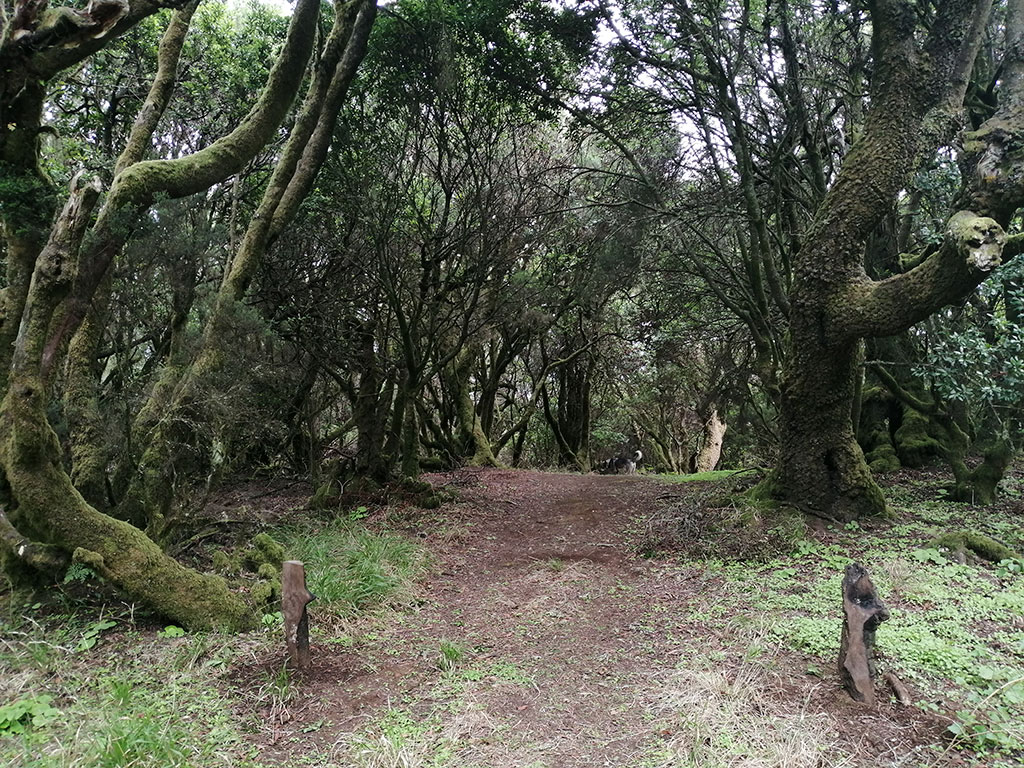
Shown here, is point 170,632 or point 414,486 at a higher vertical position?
point 414,486

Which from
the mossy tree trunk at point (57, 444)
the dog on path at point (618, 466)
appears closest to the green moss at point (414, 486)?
the mossy tree trunk at point (57, 444)

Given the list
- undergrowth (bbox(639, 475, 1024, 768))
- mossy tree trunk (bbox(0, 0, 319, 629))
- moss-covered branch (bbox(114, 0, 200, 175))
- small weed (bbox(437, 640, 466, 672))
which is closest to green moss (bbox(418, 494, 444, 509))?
undergrowth (bbox(639, 475, 1024, 768))

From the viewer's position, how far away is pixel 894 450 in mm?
9102

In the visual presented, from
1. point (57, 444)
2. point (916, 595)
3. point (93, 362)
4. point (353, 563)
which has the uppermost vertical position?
point (93, 362)

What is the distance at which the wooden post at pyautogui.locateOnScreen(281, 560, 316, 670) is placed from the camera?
12.2ft

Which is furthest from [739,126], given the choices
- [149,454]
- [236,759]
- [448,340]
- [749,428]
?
[749,428]

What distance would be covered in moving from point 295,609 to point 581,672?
6.05 feet

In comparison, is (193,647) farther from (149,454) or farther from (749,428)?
(749,428)

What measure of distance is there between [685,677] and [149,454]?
466 cm

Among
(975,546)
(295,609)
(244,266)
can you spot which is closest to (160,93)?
(244,266)

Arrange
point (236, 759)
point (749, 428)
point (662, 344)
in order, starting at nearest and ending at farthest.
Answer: point (236, 759) → point (662, 344) → point (749, 428)

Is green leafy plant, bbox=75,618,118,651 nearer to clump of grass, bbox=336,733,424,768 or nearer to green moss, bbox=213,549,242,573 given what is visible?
green moss, bbox=213,549,242,573

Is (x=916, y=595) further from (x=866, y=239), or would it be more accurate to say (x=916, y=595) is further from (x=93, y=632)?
(x=93, y=632)

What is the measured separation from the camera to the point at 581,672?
154 inches
